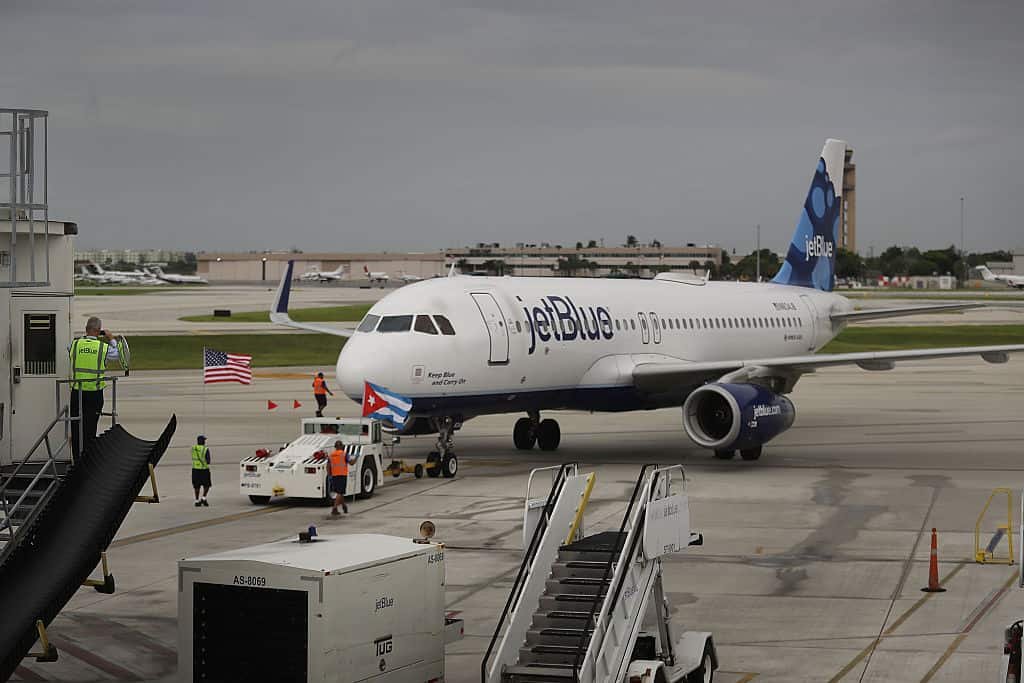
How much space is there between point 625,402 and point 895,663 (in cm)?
1897

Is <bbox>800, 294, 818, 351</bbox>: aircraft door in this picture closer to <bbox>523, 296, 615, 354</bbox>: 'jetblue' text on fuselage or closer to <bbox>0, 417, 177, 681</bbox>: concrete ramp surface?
<bbox>523, 296, 615, 354</bbox>: 'jetblue' text on fuselage

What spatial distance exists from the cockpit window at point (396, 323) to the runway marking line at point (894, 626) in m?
12.4

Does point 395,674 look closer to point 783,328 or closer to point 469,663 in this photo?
point 469,663

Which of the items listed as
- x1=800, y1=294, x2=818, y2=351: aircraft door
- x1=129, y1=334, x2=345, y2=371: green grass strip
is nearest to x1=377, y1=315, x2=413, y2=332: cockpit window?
x1=800, y1=294, x2=818, y2=351: aircraft door

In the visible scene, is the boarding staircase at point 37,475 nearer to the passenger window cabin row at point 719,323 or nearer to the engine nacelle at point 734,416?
the engine nacelle at point 734,416

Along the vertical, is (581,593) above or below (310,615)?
below

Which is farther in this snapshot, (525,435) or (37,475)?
(525,435)

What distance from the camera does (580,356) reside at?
32062 millimetres

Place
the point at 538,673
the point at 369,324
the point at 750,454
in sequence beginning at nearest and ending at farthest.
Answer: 1. the point at 538,673
2. the point at 369,324
3. the point at 750,454

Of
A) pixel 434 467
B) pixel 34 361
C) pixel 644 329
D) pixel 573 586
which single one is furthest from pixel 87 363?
pixel 644 329

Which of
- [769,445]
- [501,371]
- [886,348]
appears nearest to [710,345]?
[769,445]

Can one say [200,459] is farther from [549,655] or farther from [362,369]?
[549,655]

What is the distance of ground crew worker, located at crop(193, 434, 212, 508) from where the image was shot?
84.1ft

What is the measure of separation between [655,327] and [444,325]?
801 cm
